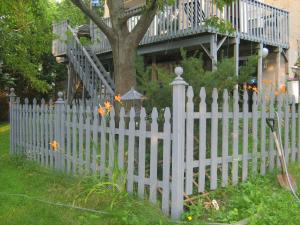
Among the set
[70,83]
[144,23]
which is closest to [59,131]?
[144,23]

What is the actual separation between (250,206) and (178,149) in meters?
1.12

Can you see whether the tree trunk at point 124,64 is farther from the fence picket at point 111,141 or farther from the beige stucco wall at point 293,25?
the beige stucco wall at point 293,25

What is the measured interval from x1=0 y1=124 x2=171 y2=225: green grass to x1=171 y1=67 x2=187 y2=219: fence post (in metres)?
0.24

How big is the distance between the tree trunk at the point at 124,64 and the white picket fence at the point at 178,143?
173cm

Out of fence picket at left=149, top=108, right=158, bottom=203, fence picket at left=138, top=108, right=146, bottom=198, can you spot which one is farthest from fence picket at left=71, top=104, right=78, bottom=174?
fence picket at left=149, top=108, right=158, bottom=203

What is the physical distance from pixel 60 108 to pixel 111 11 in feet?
8.70

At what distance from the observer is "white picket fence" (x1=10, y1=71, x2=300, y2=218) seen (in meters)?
4.98

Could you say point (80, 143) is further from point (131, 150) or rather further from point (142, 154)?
point (142, 154)

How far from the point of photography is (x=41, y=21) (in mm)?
12375

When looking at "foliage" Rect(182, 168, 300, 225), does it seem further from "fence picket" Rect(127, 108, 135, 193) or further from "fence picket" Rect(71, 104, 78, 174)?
"fence picket" Rect(71, 104, 78, 174)

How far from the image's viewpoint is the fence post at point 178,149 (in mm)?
4840

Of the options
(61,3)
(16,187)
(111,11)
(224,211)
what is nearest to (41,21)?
(111,11)

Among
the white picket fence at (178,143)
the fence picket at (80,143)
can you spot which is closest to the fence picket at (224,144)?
the white picket fence at (178,143)

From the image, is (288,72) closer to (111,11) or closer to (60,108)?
(111,11)
